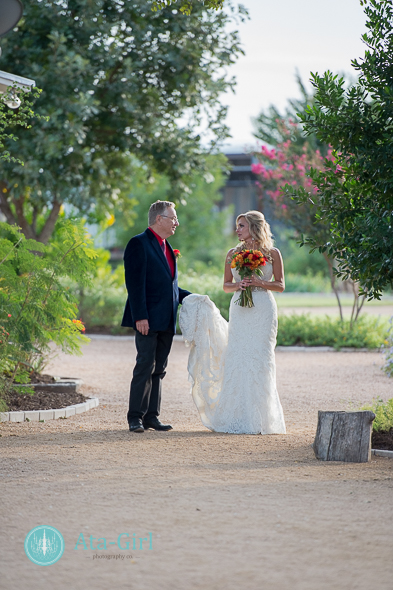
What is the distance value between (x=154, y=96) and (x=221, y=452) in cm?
1007

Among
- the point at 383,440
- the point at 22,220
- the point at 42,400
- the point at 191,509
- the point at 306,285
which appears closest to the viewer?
the point at 191,509

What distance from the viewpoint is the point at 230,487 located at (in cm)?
451

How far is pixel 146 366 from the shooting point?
6383 millimetres

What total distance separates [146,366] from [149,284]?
0.72m

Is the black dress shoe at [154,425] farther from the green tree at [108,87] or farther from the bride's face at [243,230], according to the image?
the green tree at [108,87]

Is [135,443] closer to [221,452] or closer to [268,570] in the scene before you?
[221,452]

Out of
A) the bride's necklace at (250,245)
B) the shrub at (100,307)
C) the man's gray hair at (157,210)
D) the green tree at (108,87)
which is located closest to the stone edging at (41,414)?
the man's gray hair at (157,210)

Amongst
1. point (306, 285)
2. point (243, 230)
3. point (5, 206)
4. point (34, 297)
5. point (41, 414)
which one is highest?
point (306, 285)

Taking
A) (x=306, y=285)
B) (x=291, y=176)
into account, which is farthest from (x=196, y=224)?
(x=291, y=176)

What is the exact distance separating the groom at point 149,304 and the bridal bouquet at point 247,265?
23.3 inches

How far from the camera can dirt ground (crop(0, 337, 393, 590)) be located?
3.16 metres

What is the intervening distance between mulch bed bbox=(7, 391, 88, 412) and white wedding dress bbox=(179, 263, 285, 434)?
1.80 metres

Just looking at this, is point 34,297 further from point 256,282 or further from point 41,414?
point 256,282

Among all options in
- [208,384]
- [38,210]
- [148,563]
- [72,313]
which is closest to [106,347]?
[38,210]
